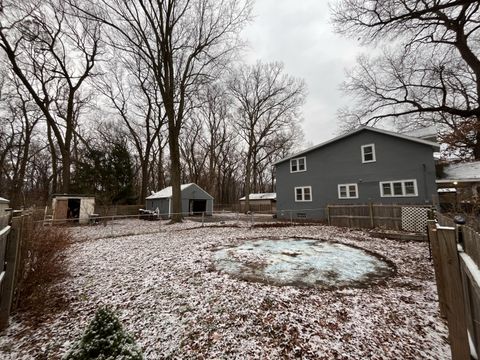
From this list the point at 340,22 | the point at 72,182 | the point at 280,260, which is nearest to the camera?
the point at 280,260

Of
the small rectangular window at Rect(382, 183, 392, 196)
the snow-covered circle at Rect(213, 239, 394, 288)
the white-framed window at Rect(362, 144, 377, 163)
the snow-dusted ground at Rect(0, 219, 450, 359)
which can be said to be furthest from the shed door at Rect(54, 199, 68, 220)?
the small rectangular window at Rect(382, 183, 392, 196)

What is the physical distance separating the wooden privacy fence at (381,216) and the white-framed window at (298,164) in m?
5.32

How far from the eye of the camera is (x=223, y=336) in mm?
2984

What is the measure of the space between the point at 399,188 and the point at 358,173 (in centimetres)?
261

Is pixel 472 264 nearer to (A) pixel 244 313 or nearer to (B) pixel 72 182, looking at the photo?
(A) pixel 244 313

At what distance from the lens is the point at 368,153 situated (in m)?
15.5

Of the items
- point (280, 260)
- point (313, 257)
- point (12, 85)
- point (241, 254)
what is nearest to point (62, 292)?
point (241, 254)

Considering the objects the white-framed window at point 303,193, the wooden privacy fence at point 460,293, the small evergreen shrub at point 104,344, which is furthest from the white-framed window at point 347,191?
the small evergreen shrub at point 104,344

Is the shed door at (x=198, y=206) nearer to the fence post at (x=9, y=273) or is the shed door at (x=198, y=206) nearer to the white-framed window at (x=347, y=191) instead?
the white-framed window at (x=347, y=191)

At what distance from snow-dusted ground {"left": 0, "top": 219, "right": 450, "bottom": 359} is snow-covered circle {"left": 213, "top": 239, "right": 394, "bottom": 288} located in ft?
1.27

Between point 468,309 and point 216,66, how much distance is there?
697 inches

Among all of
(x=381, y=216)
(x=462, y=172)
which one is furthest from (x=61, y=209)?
(x=462, y=172)

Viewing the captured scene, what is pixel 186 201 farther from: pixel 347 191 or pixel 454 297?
pixel 454 297

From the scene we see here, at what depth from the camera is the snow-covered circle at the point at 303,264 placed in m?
4.89
